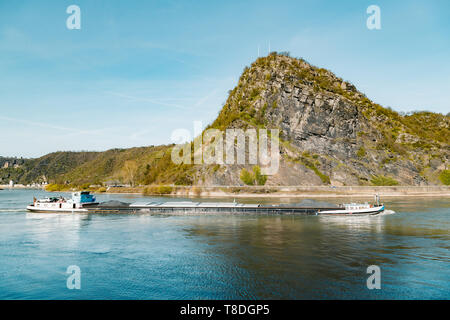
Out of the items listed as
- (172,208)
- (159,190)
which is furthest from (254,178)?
(172,208)

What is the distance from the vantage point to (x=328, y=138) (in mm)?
175500

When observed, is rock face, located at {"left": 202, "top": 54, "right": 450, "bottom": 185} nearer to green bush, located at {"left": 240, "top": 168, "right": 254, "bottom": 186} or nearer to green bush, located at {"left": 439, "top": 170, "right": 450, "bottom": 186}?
green bush, located at {"left": 439, "top": 170, "right": 450, "bottom": 186}

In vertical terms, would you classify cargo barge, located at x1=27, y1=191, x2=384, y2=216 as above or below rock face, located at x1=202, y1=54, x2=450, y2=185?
below

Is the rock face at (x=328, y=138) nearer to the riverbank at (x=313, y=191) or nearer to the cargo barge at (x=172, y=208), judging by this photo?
the riverbank at (x=313, y=191)

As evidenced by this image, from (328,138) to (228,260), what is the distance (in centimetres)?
15268

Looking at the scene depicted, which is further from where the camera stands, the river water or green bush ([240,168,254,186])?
green bush ([240,168,254,186])

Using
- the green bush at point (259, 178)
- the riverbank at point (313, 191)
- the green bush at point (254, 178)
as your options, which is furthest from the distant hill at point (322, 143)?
the riverbank at point (313, 191)

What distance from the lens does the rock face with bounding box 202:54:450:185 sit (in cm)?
15875

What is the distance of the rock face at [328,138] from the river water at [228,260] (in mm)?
99001

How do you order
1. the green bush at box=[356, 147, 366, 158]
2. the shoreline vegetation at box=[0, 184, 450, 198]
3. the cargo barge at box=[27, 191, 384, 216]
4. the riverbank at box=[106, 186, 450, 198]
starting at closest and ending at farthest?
the cargo barge at box=[27, 191, 384, 216] < the riverbank at box=[106, 186, 450, 198] < the shoreline vegetation at box=[0, 184, 450, 198] < the green bush at box=[356, 147, 366, 158]

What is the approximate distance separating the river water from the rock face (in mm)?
99001

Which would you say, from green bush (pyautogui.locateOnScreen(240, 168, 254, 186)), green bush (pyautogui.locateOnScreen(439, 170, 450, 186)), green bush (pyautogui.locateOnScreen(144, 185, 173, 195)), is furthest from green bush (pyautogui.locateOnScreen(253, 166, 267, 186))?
green bush (pyautogui.locateOnScreen(439, 170, 450, 186))
